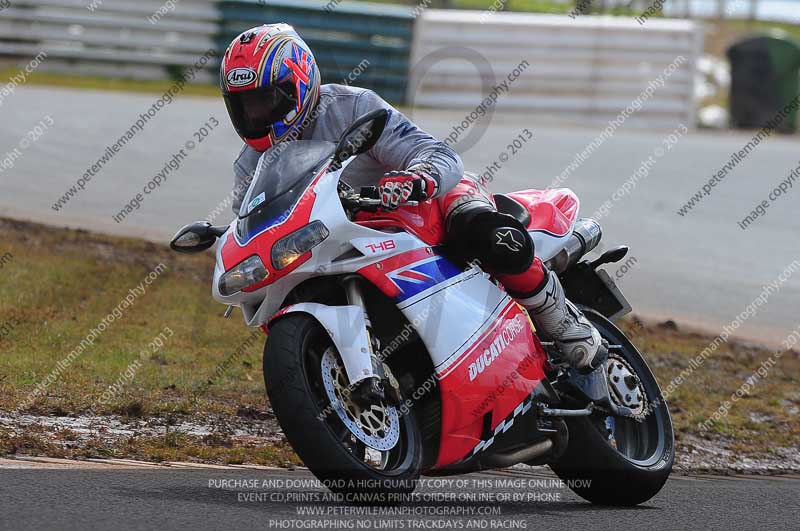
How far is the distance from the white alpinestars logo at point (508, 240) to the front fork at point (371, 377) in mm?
623

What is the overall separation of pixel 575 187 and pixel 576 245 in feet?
28.4

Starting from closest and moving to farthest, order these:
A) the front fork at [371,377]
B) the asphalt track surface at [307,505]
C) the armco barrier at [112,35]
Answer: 1. the asphalt track surface at [307,505]
2. the front fork at [371,377]
3. the armco barrier at [112,35]

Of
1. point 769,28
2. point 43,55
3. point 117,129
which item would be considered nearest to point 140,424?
point 117,129

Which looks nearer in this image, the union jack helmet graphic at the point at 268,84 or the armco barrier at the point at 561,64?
the union jack helmet graphic at the point at 268,84

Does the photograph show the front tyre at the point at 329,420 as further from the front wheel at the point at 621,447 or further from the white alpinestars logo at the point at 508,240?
the front wheel at the point at 621,447

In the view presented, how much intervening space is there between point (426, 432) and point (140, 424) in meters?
2.00

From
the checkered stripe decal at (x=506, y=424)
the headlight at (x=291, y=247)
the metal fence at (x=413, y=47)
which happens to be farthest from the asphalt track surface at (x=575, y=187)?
the headlight at (x=291, y=247)

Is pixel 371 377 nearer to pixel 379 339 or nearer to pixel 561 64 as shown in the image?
pixel 379 339

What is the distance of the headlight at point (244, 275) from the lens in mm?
4926

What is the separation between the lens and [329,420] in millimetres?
4844

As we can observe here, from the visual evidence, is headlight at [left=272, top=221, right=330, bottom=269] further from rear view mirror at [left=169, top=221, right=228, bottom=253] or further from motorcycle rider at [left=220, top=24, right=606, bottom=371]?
rear view mirror at [left=169, top=221, right=228, bottom=253]

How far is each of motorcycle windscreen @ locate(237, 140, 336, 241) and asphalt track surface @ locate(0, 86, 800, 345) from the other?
6.14 m

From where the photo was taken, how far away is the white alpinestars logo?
5383 mm

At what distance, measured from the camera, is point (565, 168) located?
15.5 meters
